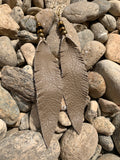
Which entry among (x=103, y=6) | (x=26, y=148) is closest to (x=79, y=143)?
(x=26, y=148)

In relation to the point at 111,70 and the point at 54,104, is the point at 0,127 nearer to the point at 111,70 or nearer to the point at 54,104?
the point at 54,104

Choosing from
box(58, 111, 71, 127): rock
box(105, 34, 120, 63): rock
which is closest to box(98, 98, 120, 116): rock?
box(58, 111, 71, 127): rock

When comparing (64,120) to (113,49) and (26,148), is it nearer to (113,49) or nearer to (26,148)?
(26,148)

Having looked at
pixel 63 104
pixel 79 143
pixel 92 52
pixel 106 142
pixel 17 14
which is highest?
pixel 17 14

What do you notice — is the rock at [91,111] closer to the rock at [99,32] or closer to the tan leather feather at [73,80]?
the tan leather feather at [73,80]

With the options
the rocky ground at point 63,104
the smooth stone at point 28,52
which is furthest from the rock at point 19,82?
the smooth stone at point 28,52

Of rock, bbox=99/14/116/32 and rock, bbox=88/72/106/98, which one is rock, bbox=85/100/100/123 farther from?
rock, bbox=99/14/116/32
